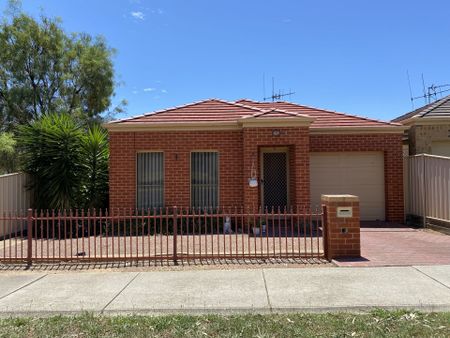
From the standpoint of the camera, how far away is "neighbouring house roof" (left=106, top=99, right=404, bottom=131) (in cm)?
1096

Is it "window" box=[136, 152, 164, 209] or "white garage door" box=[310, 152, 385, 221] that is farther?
"white garage door" box=[310, 152, 385, 221]

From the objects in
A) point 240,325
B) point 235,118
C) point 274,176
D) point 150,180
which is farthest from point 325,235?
point 150,180

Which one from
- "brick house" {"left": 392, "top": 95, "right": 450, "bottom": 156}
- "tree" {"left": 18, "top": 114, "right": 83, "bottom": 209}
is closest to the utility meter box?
"brick house" {"left": 392, "top": 95, "right": 450, "bottom": 156}

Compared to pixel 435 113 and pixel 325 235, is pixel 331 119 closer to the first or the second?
pixel 435 113

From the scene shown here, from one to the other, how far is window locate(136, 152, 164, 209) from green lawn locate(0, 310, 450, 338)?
23.4ft

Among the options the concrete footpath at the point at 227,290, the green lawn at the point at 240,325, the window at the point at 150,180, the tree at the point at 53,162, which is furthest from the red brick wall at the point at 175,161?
the green lawn at the point at 240,325

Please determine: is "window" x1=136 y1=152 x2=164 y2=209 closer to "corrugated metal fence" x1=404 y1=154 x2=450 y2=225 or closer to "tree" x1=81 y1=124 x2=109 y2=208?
"tree" x1=81 y1=124 x2=109 y2=208

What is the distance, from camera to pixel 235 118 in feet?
39.0

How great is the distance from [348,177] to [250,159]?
366cm

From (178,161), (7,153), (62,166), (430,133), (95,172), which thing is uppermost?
(430,133)

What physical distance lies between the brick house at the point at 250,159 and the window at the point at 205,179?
0.10ft

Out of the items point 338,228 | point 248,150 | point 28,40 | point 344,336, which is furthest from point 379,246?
point 28,40

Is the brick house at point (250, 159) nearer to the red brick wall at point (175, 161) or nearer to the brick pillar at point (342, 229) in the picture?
the red brick wall at point (175, 161)

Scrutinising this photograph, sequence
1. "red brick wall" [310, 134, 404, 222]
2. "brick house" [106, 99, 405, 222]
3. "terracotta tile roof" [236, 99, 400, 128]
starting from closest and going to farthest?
1. "brick house" [106, 99, 405, 222]
2. "red brick wall" [310, 134, 404, 222]
3. "terracotta tile roof" [236, 99, 400, 128]
